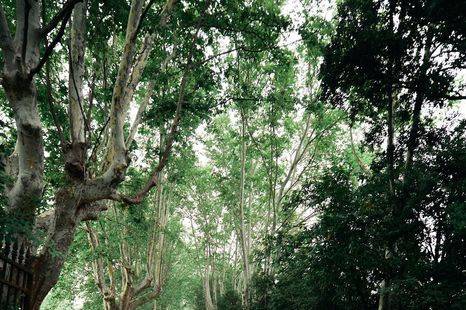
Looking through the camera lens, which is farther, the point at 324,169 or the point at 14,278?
the point at 324,169

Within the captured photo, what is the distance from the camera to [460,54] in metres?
4.90


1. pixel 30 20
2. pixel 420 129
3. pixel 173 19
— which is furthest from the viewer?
pixel 173 19

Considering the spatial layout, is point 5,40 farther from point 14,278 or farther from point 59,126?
point 14,278

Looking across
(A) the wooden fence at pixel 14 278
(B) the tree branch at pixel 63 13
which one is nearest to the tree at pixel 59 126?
(B) the tree branch at pixel 63 13

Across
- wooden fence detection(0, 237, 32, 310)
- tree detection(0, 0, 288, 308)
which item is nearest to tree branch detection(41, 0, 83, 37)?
tree detection(0, 0, 288, 308)

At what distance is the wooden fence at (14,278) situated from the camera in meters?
3.11

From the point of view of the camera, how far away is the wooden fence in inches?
122

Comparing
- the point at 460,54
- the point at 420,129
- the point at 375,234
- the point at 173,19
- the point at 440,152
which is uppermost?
the point at 173,19

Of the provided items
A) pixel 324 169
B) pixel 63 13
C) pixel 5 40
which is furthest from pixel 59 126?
pixel 324 169

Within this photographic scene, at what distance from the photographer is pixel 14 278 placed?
11.1ft

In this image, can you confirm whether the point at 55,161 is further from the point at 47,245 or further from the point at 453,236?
the point at 453,236

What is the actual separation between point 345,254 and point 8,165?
5.69 meters

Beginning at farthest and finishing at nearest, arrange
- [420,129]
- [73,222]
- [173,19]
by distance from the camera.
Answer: [173,19], [420,129], [73,222]

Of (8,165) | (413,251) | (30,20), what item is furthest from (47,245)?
(413,251)
